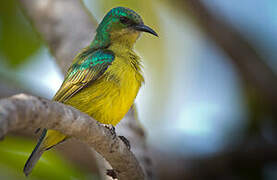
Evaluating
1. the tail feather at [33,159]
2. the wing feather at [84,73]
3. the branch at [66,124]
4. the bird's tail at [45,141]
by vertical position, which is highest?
the wing feather at [84,73]

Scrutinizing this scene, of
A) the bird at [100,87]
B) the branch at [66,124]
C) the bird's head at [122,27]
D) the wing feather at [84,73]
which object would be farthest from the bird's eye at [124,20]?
the branch at [66,124]

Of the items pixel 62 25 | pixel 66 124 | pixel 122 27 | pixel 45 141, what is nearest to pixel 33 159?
pixel 45 141

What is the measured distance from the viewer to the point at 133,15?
4.98 metres

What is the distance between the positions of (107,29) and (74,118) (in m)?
2.59

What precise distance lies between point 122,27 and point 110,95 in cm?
121

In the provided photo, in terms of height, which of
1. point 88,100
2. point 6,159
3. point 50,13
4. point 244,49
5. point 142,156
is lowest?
point 6,159

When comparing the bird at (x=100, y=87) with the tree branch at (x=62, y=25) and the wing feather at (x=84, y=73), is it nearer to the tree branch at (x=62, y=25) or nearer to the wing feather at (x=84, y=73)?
the wing feather at (x=84, y=73)

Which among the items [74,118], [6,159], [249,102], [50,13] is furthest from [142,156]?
[249,102]

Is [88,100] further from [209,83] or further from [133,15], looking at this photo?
[209,83]

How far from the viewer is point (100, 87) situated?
163 inches

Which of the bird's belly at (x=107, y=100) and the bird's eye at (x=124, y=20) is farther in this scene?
the bird's eye at (x=124, y=20)

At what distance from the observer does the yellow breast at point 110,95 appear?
404 cm

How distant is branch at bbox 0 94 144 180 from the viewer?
1.92m

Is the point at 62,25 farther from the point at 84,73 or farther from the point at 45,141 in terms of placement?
the point at 45,141
